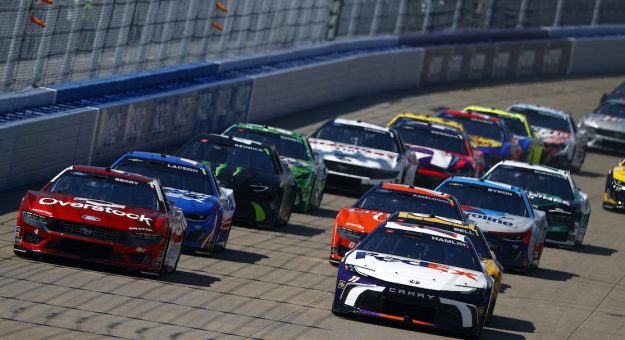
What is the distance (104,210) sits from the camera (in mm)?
14961

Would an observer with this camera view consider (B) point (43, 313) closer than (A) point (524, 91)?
Yes

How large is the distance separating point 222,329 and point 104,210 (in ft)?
8.57

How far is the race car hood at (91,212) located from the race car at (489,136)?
16676 mm

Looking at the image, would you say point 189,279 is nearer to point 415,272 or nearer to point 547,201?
point 415,272

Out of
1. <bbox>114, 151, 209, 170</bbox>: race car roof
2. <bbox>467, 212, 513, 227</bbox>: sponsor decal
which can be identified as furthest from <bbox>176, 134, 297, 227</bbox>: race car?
<bbox>467, 212, 513, 227</bbox>: sponsor decal

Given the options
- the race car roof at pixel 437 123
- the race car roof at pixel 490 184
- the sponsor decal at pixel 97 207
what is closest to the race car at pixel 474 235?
the sponsor decal at pixel 97 207

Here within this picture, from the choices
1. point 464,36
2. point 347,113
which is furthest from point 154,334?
point 464,36

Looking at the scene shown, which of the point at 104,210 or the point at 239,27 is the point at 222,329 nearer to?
the point at 104,210

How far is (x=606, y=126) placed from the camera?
1487 inches

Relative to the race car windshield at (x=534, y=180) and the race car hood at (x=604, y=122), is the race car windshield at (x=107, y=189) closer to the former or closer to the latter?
the race car windshield at (x=534, y=180)

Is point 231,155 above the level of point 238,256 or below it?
above

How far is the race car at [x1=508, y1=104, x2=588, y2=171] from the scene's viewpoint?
114ft

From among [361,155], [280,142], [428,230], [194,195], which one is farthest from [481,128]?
[428,230]

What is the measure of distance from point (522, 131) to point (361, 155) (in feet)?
27.6
